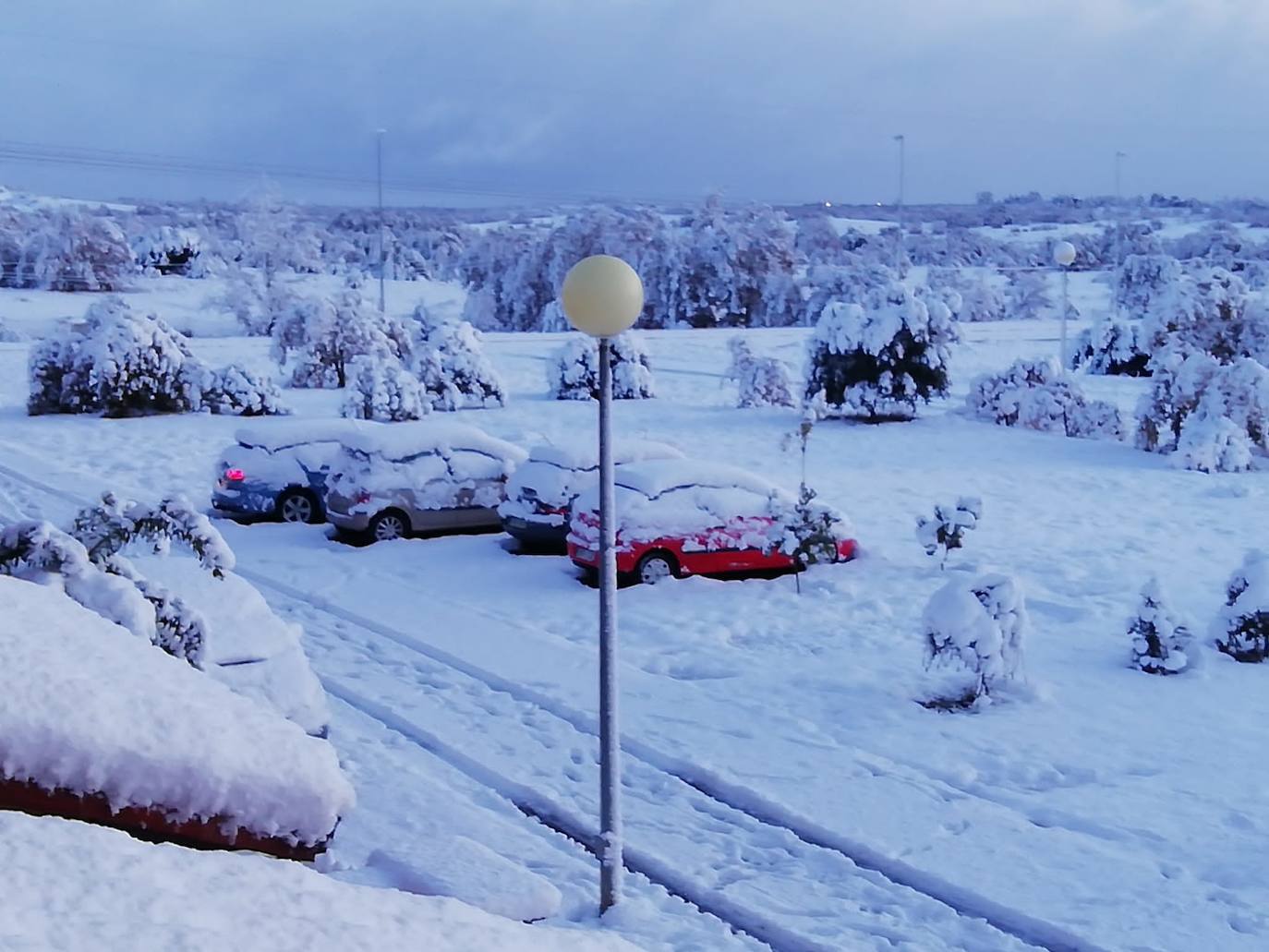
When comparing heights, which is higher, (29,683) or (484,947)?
(29,683)

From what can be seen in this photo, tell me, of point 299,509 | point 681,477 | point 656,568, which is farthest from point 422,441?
point 656,568

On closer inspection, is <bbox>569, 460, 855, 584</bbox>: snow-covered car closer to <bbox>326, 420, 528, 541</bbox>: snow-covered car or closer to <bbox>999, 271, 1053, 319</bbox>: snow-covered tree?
<bbox>326, 420, 528, 541</bbox>: snow-covered car

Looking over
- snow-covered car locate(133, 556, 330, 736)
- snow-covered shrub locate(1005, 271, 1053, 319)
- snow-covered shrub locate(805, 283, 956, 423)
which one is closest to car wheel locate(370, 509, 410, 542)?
snow-covered car locate(133, 556, 330, 736)

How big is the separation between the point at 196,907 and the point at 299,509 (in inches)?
685

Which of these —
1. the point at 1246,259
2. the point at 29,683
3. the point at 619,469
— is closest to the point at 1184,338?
the point at 619,469

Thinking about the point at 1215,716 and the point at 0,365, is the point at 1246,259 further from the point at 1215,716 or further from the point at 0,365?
the point at 1215,716

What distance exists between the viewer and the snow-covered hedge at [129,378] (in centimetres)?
3362

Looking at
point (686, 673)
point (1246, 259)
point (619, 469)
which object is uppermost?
point (1246, 259)

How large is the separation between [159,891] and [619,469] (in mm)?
13507

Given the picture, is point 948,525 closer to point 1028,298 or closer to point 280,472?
point 280,472

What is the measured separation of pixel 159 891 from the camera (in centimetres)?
377

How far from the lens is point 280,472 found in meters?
20.5

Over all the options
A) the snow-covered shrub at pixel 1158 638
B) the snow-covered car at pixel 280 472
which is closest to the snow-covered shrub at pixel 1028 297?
the snow-covered car at pixel 280 472

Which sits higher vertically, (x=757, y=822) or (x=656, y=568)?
(x=656, y=568)
